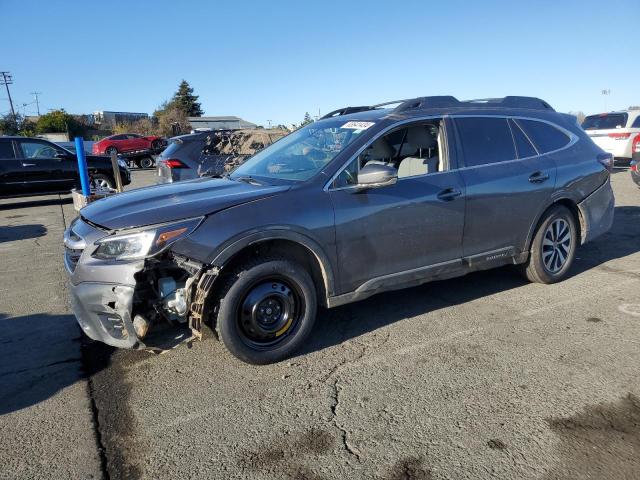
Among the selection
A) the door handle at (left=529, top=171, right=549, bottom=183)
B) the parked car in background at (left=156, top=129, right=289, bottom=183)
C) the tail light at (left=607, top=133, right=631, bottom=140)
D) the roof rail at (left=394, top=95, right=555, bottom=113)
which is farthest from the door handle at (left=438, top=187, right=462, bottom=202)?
the tail light at (left=607, top=133, right=631, bottom=140)

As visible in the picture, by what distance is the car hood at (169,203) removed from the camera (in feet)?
10.8

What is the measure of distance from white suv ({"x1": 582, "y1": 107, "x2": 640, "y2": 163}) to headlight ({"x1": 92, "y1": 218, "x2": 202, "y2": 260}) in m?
15.0

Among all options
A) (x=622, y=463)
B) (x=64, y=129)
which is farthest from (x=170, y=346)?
(x=64, y=129)

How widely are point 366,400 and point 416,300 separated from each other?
1893mm

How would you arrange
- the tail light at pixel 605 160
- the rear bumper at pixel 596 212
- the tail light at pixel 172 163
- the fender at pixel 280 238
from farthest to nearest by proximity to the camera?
the tail light at pixel 172 163, the tail light at pixel 605 160, the rear bumper at pixel 596 212, the fender at pixel 280 238

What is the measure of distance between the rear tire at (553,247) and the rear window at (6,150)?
12.0 m

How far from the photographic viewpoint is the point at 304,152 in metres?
4.34

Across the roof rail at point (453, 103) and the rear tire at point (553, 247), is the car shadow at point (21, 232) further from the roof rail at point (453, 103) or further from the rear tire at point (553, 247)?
the rear tire at point (553, 247)

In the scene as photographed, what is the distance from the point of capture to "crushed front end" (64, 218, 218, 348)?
317 cm

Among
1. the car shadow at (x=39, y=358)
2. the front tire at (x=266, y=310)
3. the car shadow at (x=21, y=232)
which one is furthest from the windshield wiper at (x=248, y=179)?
the car shadow at (x=21, y=232)

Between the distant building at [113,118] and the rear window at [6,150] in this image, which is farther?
the distant building at [113,118]

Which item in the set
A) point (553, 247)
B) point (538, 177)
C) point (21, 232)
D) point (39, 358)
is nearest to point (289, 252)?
point (39, 358)

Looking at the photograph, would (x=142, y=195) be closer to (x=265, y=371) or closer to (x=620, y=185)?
(x=265, y=371)

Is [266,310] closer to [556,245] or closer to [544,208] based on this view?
[544,208]
